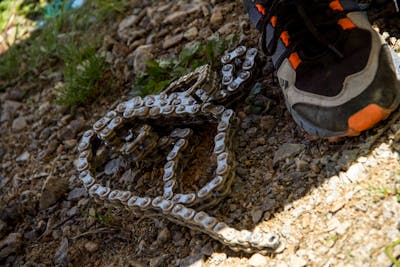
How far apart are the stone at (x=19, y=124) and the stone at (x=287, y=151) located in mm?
1940

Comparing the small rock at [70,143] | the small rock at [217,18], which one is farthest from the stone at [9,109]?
the small rock at [217,18]

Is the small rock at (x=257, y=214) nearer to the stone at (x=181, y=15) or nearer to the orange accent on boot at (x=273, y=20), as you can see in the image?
the orange accent on boot at (x=273, y=20)

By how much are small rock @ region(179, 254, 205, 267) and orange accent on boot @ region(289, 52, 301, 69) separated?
959mm

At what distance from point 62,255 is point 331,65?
5.22 ft

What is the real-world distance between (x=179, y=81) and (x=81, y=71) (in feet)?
3.34

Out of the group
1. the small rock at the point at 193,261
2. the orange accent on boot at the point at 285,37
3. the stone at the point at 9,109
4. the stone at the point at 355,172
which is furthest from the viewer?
the stone at the point at 9,109

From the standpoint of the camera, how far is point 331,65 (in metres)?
2.43

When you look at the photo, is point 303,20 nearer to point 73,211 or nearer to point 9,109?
point 73,211

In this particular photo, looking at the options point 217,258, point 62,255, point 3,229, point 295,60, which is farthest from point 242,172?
point 3,229

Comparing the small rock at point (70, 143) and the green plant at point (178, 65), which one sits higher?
the green plant at point (178, 65)

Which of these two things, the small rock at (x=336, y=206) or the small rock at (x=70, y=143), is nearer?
the small rock at (x=336, y=206)

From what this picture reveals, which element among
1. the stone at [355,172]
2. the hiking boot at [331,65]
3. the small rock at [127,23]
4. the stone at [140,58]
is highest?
the hiking boot at [331,65]

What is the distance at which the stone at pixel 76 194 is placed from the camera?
9.96 ft

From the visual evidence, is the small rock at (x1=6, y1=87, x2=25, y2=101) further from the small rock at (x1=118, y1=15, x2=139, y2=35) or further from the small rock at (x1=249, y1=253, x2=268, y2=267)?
the small rock at (x1=249, y1=253, x2=268, y2=267)
